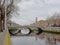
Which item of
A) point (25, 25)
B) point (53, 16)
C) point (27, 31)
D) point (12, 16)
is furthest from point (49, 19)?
point (12, 16)

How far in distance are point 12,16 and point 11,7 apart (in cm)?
253

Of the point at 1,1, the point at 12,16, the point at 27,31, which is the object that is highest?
the point at 1,1

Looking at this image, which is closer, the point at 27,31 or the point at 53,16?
the point at 27,31

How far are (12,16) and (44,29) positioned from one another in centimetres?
1545

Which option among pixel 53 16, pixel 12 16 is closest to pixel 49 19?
pixel 53 16

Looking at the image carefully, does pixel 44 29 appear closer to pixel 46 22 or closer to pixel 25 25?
pixel 25 25

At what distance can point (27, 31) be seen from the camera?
208 ft

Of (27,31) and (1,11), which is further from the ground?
(1,11)

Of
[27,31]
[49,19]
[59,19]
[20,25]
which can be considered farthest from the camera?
[49,19]

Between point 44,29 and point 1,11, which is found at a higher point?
point 1,11

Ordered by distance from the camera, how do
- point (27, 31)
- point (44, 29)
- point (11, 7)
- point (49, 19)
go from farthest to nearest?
point (49, 19) < point (27, 31) < point (44, 29) < point (11, 7)

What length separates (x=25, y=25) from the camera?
169ft

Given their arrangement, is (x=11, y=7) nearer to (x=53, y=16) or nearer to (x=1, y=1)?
(x=1, y=1)

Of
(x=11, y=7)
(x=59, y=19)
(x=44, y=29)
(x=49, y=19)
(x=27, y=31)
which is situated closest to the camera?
(x=11, y=7)
